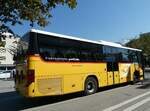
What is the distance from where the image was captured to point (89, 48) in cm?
1486

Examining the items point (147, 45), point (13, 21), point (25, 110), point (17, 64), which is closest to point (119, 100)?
point (25, 110)

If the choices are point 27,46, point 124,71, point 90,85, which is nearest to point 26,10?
point 27,46

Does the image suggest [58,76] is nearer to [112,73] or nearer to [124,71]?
[112,73]

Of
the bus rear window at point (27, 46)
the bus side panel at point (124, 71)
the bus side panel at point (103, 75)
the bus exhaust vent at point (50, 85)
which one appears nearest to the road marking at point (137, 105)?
the bus exhaust vent at point (50, 85)

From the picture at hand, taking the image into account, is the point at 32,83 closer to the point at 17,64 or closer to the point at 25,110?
the point at 25,110

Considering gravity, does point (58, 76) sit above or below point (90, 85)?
above

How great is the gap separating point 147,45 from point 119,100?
46.5 meters

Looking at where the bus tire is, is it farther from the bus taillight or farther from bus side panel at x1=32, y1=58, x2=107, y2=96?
the bus taillight

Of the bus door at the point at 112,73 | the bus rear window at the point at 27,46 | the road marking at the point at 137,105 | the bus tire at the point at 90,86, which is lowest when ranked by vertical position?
the road marking at the point at 137,105

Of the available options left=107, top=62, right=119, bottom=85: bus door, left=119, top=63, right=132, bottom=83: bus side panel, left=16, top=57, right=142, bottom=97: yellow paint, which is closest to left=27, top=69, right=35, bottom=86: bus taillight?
left=16, top=57, right=142, bottom=97: yellow paint

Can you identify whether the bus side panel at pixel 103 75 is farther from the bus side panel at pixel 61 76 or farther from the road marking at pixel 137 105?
the road marking at pixel 137 105

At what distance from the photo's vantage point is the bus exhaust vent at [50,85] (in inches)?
454

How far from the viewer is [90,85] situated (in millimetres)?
14812

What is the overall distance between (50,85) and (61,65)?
1179 mm
